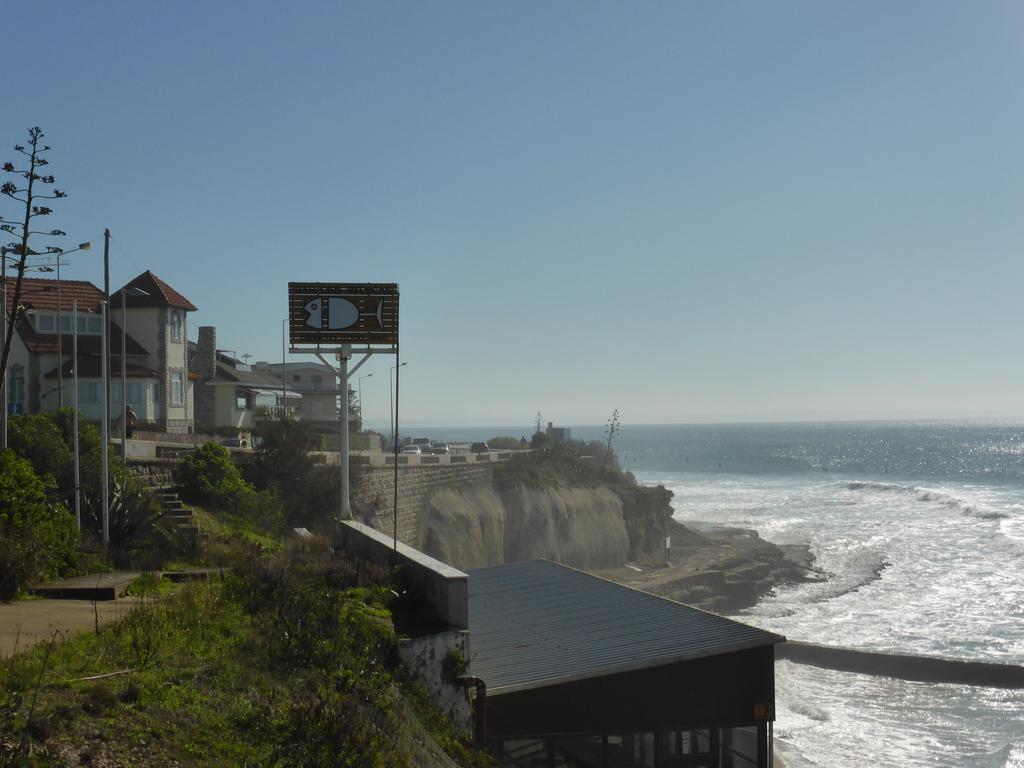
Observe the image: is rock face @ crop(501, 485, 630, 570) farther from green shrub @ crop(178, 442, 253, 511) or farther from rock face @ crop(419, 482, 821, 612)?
green shrub @ crop(178, 442, 253, 511)

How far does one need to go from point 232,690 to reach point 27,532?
367 inches

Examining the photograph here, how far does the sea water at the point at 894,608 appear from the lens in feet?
88.8

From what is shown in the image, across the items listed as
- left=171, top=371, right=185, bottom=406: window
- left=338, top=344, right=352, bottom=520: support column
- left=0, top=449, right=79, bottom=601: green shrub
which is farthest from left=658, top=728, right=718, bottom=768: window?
left=171, top=371, right=185, bottom=406: window

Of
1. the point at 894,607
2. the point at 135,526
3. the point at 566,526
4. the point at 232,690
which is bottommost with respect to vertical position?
the point at 894,607

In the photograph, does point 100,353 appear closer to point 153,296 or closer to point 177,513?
point 153,296

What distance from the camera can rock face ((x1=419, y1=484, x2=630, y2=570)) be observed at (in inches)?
1757

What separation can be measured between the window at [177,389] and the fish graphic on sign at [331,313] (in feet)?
76.0

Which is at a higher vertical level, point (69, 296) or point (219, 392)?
point (69, 296)

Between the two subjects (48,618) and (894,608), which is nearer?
(48,618)

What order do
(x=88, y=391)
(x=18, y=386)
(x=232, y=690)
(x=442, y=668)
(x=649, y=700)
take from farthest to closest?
1. (x=88, y=391)
2. (x=18, y=386)
3. (x=649, y=700)
4. (x=442, y=668)
5. (x=232, y=690)

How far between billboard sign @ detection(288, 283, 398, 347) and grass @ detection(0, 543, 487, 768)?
9182mm

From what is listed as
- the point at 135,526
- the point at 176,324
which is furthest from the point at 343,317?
the point at 176,324

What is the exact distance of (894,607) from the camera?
150 feet

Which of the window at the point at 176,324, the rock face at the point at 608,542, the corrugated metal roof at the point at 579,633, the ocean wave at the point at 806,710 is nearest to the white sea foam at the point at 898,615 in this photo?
the ocean wave at the point at 806,710
